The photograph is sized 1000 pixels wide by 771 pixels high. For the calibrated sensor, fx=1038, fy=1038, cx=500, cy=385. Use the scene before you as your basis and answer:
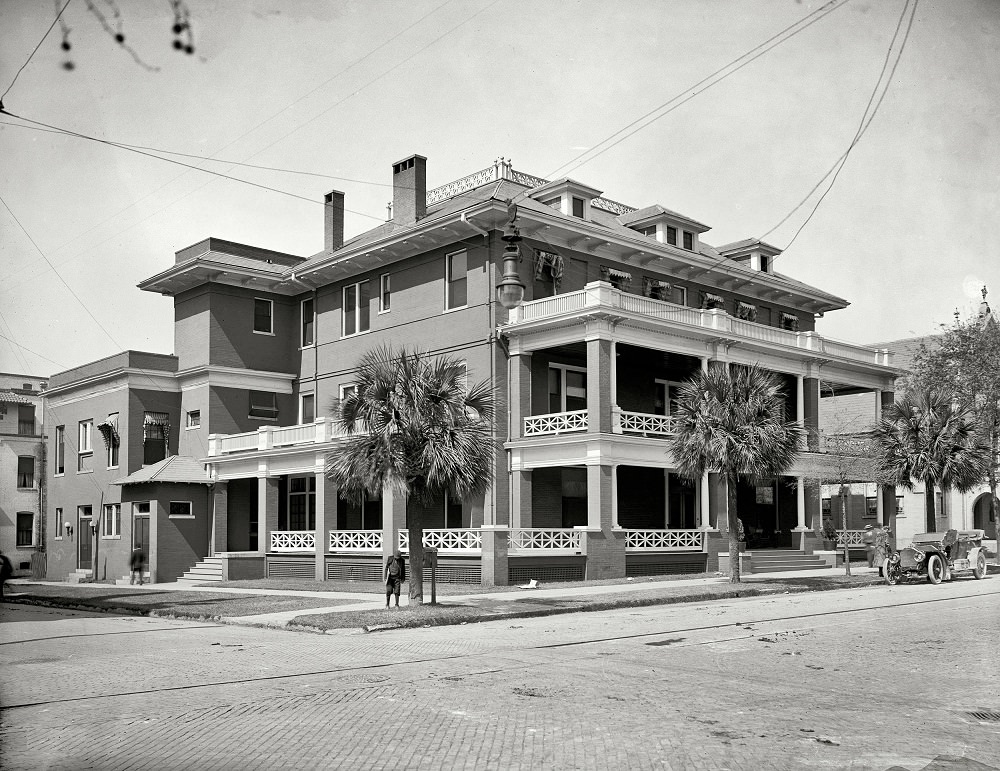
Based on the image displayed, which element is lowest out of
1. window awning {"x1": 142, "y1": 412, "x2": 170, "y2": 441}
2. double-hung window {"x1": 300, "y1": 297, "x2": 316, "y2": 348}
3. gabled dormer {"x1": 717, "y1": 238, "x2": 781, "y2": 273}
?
window awning {"x1": 142, "y1": 412, "x2": 170, "y2": 441}

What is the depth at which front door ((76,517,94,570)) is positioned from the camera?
41.4 m

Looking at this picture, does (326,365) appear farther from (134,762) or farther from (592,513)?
(134,762)

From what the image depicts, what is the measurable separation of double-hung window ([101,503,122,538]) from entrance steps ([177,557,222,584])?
14.5 ft

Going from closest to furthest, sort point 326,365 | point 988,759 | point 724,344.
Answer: point 988,759, point 724,344, point 326,365

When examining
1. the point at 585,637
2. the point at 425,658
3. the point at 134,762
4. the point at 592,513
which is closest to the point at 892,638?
the point at 585,637

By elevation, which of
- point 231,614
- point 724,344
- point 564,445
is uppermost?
point 724,344

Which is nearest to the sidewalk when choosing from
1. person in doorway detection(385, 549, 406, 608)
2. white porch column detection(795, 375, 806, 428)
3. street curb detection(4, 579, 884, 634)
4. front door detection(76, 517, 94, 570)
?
street curb detection(4, 579, 884, 634)

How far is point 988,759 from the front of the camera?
7.91m

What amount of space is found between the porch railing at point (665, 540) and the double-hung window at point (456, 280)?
30.7 feet

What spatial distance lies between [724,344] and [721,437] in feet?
26.1

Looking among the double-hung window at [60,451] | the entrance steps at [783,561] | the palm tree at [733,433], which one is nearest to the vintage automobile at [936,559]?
the palm tree at [733,433]

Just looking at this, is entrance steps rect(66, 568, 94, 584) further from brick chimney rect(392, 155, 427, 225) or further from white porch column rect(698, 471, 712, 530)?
white porch column rect(698, 471, 712, 530)

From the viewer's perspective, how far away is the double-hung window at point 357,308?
3834 centimetres

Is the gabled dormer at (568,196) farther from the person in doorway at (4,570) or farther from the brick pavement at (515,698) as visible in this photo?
the person in doorway at (4,570)
